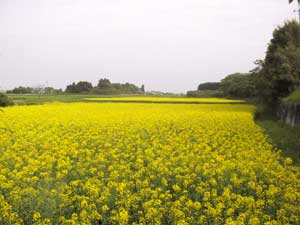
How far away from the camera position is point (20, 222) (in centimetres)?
735

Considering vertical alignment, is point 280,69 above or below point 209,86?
above

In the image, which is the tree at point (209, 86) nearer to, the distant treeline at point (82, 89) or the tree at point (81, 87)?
the distant treeline at point (82, 89)

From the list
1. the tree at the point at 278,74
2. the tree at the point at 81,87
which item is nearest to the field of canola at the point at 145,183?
the tree at the point at 278,74

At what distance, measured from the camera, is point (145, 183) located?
9.18 m

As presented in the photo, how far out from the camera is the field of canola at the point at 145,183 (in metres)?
7.59

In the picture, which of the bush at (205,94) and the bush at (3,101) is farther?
the bush at (205,94)

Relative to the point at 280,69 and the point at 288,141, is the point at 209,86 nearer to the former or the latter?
the point at 280,69

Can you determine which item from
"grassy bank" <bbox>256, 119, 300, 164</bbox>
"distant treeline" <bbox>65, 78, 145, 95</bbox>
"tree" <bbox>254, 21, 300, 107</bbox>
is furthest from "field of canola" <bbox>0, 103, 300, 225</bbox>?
"distant treeline" <bbox>65, 78, 145, 95</bbox>

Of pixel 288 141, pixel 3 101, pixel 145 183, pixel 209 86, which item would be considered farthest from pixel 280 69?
pixel 209 86

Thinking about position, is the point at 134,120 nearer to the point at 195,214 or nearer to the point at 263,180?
the point at 263,180

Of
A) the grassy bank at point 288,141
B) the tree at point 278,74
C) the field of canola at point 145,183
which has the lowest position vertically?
the grassy bank at point 288,141

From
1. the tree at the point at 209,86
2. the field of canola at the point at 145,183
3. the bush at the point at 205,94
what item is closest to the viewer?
the field of canola at the point at 145,183

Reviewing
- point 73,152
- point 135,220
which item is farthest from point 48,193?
point 73,152

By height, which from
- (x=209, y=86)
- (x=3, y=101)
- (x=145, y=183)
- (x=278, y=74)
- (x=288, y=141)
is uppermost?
(x=278, y=74)
